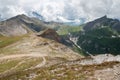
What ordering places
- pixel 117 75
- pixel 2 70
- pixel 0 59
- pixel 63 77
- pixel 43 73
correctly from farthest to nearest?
pixel 0 59
pixel 2 70
pixel 43 73
pixel 63 77
pixel 117 75

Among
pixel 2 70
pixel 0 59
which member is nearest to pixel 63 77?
pixel 2 70

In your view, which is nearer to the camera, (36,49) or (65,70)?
(65,70)

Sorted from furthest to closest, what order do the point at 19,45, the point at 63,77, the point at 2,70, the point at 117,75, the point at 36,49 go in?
1. the point at 19,45
2. the point at 36,49
3. the point at 2,70
4. the point at 63,77
5. the point at 117,75

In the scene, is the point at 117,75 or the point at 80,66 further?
the point at 80,66

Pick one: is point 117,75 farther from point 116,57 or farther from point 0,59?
point 0,59

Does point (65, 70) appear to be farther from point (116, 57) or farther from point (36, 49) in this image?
point (36, 49)

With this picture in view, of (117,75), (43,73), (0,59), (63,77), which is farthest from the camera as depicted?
→ (0,59)

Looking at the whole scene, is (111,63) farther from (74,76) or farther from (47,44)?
(47,44)

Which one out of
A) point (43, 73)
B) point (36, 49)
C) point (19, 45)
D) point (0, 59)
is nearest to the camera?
point (43, 73)

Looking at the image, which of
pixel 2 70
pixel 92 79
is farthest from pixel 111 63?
pixel 2 70
